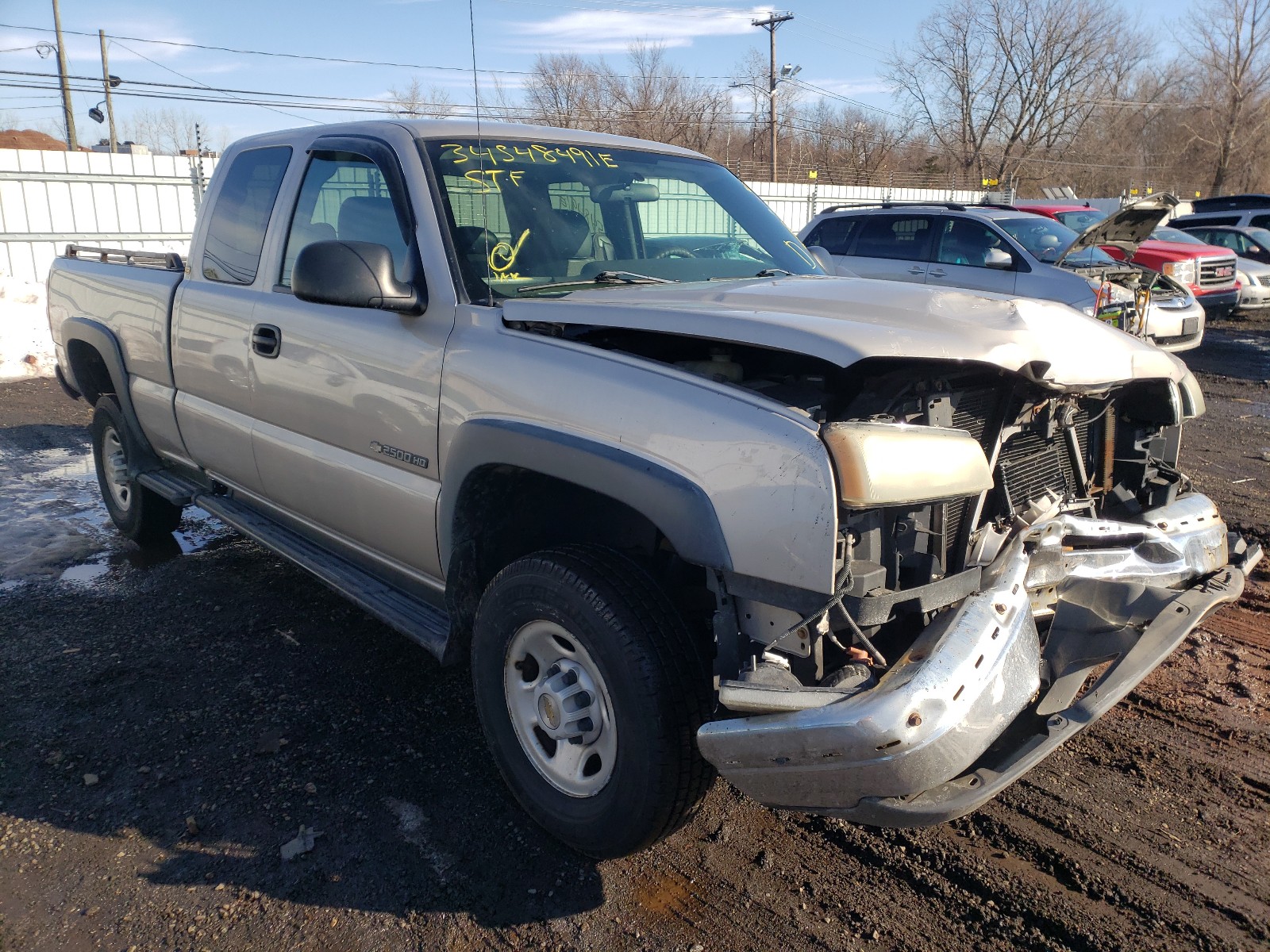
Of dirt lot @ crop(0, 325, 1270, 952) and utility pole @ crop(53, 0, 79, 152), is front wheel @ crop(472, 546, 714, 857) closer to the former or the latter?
dirt lot @ crop(0, 325, 1270, 952)

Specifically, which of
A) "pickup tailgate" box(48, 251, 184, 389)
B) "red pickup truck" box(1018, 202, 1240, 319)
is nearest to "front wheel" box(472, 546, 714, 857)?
"pickup tailgate" box(48, 251, 184, 389)

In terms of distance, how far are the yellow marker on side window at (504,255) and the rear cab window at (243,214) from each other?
1.39m

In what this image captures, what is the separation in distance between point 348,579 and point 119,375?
95.9 inches

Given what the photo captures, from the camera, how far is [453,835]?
293cm

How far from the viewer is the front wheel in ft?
7.95

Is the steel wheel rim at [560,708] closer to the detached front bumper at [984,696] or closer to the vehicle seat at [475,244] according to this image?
the detached front bumper at [984,696]

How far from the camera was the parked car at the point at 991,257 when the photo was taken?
9.88 meters

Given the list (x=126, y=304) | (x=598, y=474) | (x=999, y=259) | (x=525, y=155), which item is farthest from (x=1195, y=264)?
(x=598, y=474)

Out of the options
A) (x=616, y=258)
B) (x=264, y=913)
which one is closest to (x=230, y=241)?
(x=616, y=258)

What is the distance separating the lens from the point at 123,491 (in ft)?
18.6

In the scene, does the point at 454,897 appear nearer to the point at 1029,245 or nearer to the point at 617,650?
the point at 617,650

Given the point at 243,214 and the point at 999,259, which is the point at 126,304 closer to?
the point at 243,214

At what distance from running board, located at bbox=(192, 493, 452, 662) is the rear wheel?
3.06 feet

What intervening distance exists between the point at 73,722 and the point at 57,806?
580 millimetres
